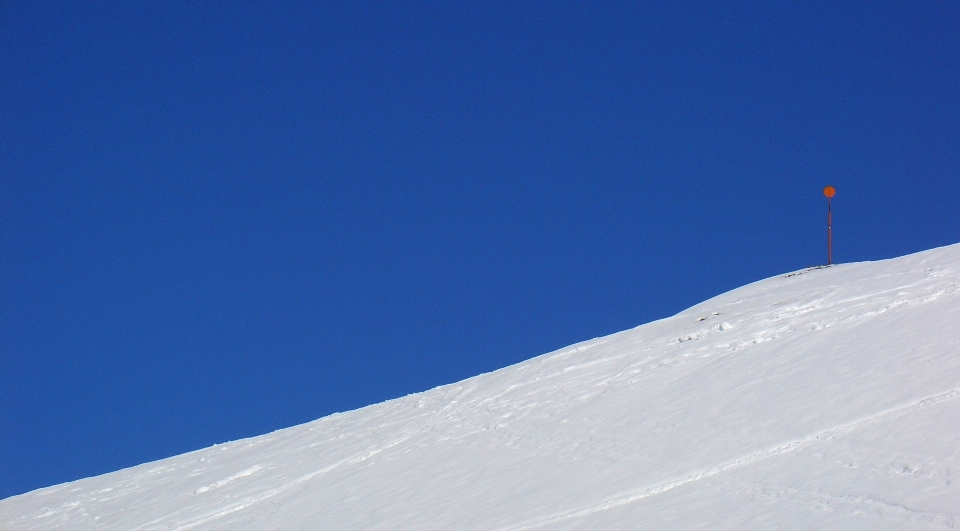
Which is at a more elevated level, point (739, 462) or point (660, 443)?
point (660, 443)

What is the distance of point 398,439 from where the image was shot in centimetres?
1190

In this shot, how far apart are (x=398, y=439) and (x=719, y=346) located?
4.03 metres

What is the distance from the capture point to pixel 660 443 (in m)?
9.29

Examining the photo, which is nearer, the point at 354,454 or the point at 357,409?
the point at 354,454

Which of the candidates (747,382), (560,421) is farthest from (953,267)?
(560,421)

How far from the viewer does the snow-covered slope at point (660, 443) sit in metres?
7.39

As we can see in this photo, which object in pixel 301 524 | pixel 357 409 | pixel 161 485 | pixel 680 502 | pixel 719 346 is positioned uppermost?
pixel 357 409

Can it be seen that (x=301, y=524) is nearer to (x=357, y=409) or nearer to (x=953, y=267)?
(x=357, y=409)

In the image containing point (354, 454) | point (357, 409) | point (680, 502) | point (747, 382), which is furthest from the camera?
point (357, 409)

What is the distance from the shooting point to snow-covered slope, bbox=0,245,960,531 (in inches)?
291

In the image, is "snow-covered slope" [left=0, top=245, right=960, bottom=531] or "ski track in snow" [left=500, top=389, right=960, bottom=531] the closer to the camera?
"snow-covered slope" [left=0, top=245, right=960, bottom=531]

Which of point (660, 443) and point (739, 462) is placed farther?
point (660, 443)

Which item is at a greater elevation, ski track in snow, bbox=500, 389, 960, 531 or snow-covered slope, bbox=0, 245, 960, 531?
snow-covered slope, bbox=0, 245, 960, 531

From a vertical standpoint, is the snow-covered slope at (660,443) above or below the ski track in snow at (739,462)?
above
